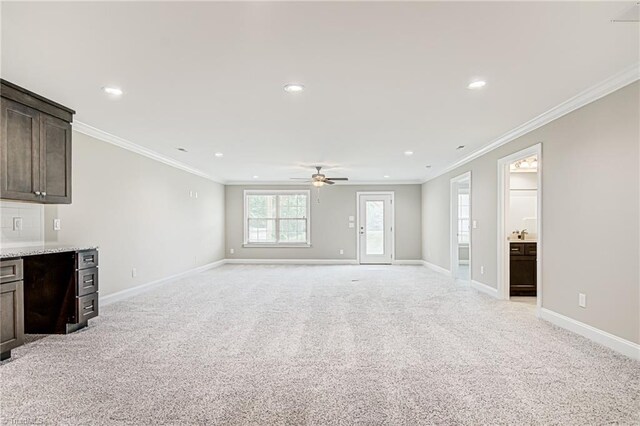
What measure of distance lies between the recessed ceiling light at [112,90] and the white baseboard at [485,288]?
18.5 feet

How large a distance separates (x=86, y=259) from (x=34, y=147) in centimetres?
126

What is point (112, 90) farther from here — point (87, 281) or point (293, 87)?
point (87, 281)

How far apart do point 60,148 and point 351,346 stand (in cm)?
375

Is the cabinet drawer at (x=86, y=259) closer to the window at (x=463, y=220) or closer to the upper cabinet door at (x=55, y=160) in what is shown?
the upper cabinet door at (x=55, y=160)

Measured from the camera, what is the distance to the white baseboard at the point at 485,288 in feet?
19.7

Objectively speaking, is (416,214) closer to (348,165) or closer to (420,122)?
(348,165)

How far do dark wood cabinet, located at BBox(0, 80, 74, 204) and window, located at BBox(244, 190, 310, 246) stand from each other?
22.1 ft

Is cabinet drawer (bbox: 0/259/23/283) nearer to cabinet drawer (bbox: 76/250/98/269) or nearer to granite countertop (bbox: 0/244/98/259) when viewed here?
granite countertop (bbox: 0/244/98/259)

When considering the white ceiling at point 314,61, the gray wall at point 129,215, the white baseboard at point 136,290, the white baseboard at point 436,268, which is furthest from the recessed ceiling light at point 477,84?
the white baseboard at point 436,268

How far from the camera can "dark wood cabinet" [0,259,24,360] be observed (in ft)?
10.5

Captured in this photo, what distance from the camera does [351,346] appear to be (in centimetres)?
356

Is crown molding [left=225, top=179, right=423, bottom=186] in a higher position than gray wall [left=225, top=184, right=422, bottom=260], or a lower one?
higher

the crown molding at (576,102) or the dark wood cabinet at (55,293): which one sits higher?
the crown molding at (576,102)

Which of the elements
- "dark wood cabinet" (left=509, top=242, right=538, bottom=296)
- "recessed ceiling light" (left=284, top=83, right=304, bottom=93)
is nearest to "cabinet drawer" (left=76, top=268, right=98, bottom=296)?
"recessed ceiling light" (left=284, top=83, right=304, bottom=93)
